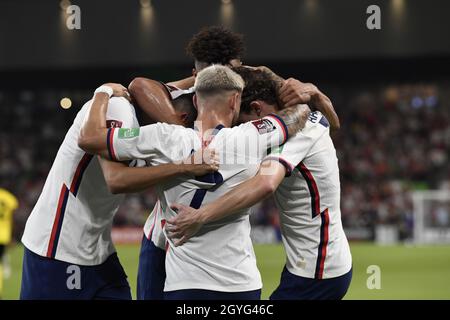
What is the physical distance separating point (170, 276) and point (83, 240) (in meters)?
0.75

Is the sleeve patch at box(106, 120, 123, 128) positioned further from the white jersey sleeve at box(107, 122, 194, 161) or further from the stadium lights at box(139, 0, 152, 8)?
the stadium lights at box(139, 0, 152, 8)

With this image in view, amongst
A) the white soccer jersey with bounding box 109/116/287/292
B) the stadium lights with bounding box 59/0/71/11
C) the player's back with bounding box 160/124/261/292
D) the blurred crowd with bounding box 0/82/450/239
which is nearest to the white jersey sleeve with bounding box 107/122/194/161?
the white soccer jersey with bounding box 109/116/287/292

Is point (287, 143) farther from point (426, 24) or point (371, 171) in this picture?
point (371, 171)

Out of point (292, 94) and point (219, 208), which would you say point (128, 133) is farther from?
point (292, 94)

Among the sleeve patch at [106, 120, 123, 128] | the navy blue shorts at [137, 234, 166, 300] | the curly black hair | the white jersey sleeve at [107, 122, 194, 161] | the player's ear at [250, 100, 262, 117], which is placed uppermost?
the curly black hair

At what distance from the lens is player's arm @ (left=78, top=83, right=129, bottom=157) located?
11.4 ft

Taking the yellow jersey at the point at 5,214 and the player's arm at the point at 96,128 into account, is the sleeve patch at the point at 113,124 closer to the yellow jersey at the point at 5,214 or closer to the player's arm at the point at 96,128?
the player's arm at the point at 96,128

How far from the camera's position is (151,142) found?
3.40 metres

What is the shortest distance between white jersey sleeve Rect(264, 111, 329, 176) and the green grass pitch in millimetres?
5722

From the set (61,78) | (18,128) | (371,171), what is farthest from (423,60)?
(18,128)

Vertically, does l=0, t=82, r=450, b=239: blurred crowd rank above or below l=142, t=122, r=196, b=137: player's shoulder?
below

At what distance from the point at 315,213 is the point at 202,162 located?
3.48 feet

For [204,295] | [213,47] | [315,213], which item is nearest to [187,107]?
[213,47]

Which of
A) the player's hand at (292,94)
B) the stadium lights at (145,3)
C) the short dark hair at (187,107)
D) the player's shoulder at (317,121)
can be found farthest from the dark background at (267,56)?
the player's hand at (292,94)
